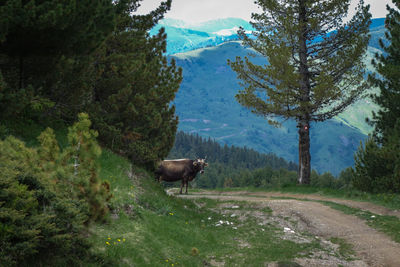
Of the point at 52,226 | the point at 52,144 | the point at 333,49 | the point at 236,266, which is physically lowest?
the point at 236,266

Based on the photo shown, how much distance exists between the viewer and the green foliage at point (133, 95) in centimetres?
1755

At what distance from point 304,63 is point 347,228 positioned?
49.3ft

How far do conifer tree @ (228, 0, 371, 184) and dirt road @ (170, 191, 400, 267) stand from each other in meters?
7.70

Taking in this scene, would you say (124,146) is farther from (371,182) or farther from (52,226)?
(371,182)

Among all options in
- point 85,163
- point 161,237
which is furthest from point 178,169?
point 85,163

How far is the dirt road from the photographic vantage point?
11.1 meters

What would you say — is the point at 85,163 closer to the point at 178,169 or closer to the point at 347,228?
the point at 347,228

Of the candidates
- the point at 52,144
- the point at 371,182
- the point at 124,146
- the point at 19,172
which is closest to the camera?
the point at 19,172

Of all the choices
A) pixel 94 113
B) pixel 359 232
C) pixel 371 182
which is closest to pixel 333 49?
pixel 371 182

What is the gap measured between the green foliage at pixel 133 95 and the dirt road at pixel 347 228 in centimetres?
757

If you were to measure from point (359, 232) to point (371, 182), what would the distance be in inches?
349

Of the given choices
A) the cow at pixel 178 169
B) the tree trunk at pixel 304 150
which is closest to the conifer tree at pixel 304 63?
the tree trunk at pixel 304 150

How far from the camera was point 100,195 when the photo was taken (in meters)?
7.27

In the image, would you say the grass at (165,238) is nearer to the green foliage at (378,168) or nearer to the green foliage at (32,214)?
the green foliage at (32,214)
